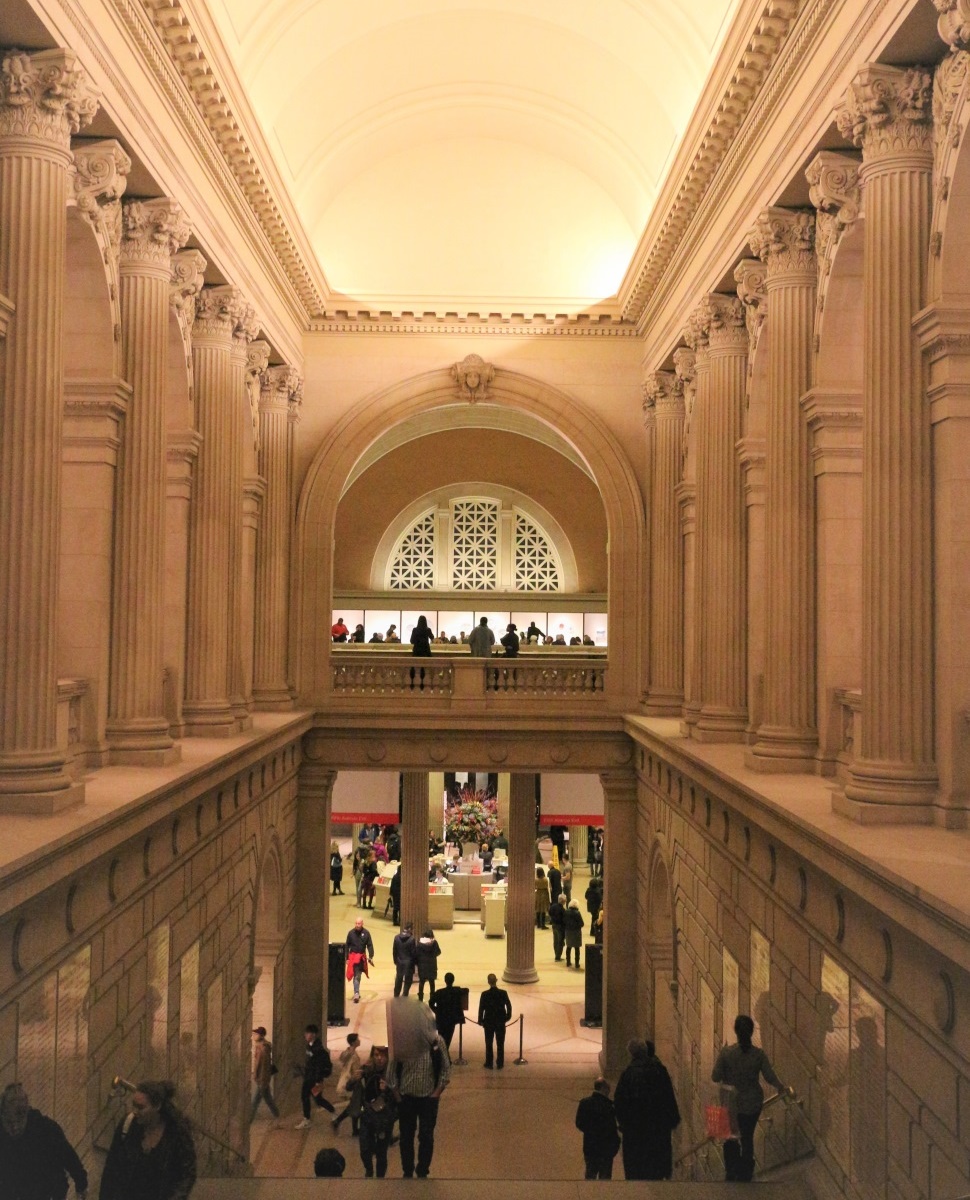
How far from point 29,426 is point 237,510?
7407 mm

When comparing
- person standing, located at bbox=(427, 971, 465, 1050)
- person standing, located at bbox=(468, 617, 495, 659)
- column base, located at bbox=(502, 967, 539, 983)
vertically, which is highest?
person standing, located at bbox=(468, 617, 495, 659)

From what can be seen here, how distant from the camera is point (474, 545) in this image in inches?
1348

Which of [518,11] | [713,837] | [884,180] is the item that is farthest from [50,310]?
[518,11]

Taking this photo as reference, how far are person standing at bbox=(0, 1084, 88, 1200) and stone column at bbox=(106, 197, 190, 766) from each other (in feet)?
17.1

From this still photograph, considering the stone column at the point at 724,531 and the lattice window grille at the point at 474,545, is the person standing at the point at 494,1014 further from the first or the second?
the lattice window grille at the point at 474,545

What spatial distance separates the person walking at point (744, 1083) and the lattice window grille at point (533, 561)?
25287 millimetres

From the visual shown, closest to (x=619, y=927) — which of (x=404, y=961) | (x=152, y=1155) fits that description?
(x=404, y=961)

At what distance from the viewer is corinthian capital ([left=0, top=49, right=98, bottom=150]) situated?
28.1 ft

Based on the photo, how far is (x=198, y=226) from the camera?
43.7 ft

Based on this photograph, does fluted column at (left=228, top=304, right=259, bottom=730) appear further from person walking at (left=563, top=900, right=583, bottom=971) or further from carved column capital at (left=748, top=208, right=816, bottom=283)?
person walking at (left=563, top=900, right=583, bottom=971)

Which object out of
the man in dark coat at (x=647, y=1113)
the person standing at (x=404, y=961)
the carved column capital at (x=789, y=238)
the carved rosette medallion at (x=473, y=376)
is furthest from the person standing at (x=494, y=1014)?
the carved column capital at (x=789, y=238)

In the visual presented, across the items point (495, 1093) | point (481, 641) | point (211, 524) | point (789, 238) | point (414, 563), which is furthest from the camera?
point (414, 563)

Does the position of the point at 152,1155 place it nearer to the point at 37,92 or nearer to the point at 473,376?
the point at 37,92

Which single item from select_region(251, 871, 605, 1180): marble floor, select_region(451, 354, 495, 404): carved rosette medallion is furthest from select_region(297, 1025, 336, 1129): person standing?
select_region(451, 354, 495, 404): carved rosette medallion
